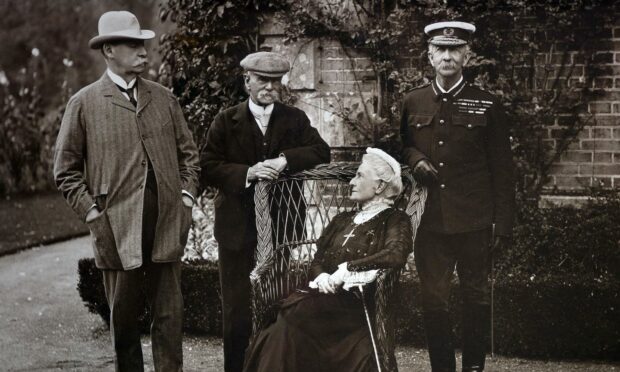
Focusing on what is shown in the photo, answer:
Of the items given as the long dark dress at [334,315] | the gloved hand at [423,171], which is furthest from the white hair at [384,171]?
the gloved hand at [423,171]

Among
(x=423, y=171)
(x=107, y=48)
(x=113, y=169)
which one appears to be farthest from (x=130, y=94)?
(x=423, y=171)

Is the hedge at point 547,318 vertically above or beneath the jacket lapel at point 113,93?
beneath

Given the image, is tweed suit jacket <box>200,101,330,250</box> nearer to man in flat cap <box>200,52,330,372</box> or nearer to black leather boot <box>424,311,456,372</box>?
man in flat cap <box>200,52,330,372</box>

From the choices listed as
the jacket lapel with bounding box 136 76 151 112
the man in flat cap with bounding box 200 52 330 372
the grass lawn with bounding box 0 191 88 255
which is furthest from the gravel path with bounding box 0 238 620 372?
the jacket lapel with bounding box 136 76 151 112

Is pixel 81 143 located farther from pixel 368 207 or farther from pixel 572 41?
pixel 572 41

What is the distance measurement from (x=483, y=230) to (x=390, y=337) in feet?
3.13

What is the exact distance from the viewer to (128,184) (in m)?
4.11

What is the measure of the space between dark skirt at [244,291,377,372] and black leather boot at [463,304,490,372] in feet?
3.02

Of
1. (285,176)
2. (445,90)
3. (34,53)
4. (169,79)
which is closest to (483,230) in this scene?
(445,90)

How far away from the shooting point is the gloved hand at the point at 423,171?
15.1 feet

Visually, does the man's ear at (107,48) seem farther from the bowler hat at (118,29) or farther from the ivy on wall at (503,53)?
the ivy on wall at (503,53)

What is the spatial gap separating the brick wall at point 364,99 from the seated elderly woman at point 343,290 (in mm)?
1834

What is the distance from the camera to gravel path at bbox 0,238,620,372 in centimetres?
531

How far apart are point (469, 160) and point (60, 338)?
3.18 metres
